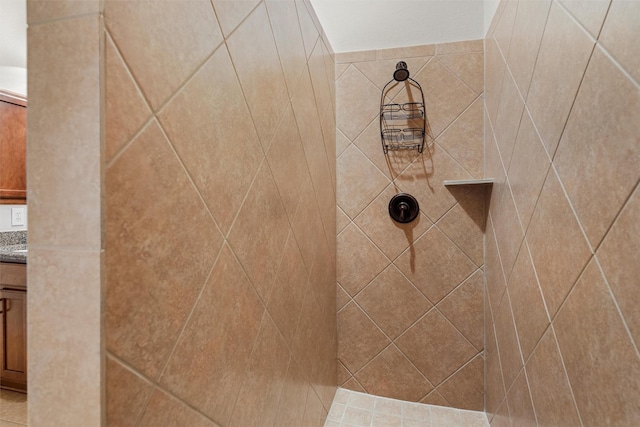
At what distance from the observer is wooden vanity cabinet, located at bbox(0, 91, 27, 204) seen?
7.09 feet

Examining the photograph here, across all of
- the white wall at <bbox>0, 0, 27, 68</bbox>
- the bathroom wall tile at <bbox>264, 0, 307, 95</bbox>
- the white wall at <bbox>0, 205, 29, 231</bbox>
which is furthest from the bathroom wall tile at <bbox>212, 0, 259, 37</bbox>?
the white wall at <bbox>0, 205, 29, 231</bbox>

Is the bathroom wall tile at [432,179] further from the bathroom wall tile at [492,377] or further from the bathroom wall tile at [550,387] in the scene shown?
the bathroom wall tile at [550,387]

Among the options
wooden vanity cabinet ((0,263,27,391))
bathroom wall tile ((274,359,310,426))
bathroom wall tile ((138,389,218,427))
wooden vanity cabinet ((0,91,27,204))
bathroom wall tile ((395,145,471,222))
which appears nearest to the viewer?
bathroom wall tile ((138,389,218,427))

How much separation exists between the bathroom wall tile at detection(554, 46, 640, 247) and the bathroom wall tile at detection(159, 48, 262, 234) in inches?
30.6

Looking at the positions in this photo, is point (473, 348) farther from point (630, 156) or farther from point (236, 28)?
point (236, 28)

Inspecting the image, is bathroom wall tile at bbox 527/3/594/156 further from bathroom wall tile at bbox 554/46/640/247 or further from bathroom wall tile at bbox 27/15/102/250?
bathroom wall tile at bbox 27/15/102/250

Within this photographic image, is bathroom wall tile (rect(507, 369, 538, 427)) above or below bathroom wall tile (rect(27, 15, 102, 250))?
below

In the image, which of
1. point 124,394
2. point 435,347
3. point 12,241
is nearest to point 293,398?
point 124,394

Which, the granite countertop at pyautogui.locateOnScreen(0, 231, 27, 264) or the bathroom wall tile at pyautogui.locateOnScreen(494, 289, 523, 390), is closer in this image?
the bathroom wall tile at pyautogui.locateOnScreen(494, 289, 523, 390)

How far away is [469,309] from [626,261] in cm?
126

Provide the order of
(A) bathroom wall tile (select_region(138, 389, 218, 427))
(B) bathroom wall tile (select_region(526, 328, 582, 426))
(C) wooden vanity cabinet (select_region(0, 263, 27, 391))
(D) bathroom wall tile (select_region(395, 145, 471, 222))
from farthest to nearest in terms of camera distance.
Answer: (D) bathroom wall tile (select_region(395, 145, 471, 222)) < (C) wooden vanity cabinet (select_region(0, 263, 27, 391)) < (B) bathroom wall tile (select_region(526, 328, 582, 426)) < (A) bathroom wall tile (select_region(138, 389, 218, 427))

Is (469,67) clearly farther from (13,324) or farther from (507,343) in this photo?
(13,324)

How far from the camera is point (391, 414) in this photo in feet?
5.58

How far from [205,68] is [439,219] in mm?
1459
